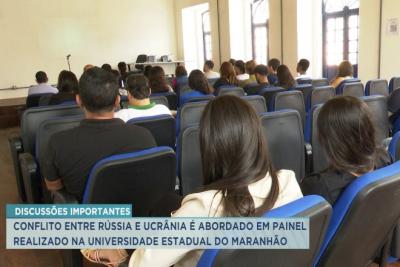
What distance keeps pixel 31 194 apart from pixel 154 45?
10396 mm

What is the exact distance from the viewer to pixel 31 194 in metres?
2.84

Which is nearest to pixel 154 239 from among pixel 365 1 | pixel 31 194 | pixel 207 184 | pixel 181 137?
pixel 207 184

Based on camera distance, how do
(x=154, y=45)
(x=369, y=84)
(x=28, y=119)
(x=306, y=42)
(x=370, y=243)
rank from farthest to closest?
(x=154, y=45), (x=306, y=42), (x=369, y=84), (x=28, y=119), (x=370, y=243)

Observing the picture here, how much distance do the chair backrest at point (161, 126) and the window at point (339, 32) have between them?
605cm

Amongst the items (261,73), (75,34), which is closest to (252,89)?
(261,73)

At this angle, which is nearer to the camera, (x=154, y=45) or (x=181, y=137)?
(x=181, y=137)

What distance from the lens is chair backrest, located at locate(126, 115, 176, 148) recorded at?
9.13ft

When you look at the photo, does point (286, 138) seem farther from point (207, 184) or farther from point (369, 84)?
point (369, 84)

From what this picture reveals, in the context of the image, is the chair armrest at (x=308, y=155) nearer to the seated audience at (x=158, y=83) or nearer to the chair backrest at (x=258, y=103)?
the chair backrest at (x=258, y=103)

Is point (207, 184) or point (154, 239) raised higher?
point (207, 184)

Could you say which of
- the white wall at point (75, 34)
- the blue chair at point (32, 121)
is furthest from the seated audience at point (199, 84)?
the white wall at point (75, 34)

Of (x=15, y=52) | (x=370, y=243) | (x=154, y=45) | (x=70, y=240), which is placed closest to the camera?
(x=370, y=243)

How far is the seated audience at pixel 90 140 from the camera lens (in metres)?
1.94

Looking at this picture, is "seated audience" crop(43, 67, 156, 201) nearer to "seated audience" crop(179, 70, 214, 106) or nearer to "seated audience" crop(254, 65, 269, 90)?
"seated audience" crop(179, 70, 214, 106)
